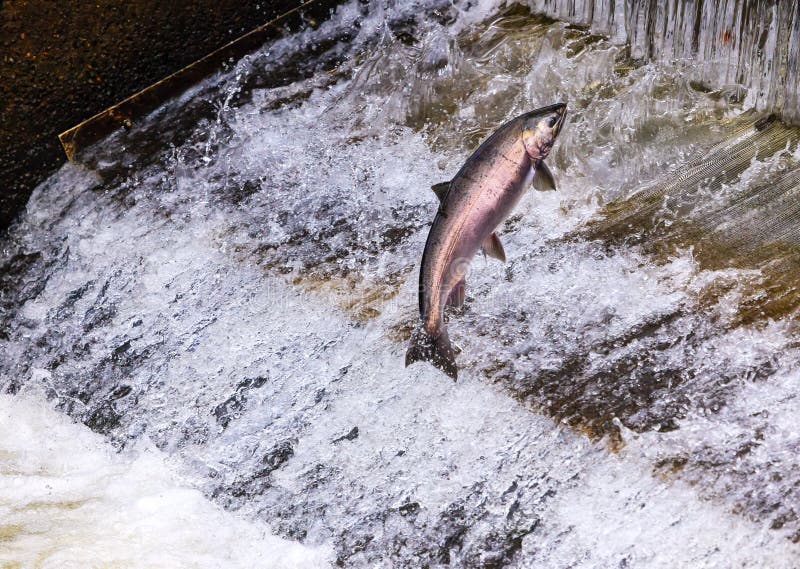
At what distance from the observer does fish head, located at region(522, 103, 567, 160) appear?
2.42m

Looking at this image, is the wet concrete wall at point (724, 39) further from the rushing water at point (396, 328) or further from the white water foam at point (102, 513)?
Result: the white water foam at point (102, 513)

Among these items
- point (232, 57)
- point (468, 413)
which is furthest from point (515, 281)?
point (232, 57)

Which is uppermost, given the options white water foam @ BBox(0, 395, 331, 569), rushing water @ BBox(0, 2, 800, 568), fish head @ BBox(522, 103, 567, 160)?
fish head @ BBox(522, 103, 567, 160)

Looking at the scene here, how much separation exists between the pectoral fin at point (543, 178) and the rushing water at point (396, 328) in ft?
2.43

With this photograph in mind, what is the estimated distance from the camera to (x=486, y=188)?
2.42m

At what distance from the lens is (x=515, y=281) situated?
3.21 metres

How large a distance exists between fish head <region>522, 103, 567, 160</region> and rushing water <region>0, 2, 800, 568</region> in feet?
2.74

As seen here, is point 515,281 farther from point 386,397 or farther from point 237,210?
point 237,210

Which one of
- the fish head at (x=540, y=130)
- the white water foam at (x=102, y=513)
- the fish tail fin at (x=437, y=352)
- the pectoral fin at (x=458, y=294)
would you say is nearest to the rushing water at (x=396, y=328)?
the white water foam at (x=102, y=513)

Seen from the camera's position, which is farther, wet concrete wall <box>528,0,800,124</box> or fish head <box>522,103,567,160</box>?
wet concrete wall <box>528,0,800,124</box>

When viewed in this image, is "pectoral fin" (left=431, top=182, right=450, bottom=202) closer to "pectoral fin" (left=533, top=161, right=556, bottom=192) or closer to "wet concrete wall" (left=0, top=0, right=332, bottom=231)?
"pectoral fin" (left=533, top=161, right=556, bottom=192)

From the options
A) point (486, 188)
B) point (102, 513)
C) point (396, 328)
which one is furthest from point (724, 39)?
point (102, 513)

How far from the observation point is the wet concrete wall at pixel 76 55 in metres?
3.40

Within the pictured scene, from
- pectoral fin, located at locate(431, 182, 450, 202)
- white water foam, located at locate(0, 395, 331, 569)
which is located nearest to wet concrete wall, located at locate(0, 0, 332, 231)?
white water foam, located at locate(0, 395, 331, 569)
